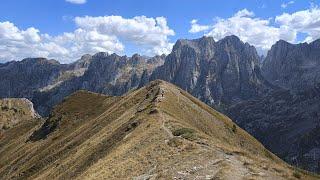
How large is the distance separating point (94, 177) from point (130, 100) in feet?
180

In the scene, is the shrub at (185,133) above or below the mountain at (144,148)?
above

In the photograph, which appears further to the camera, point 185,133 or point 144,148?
point 185,133

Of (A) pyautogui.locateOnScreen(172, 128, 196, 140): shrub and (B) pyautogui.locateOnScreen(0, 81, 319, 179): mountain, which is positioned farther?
(A) pyautogui.locateOnScreen(172, 128, 196, 140): shrub

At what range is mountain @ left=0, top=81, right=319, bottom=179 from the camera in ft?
141

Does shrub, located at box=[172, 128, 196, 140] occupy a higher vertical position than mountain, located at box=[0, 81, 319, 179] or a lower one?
higher

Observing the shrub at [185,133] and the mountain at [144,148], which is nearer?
the mountain at [144,148]

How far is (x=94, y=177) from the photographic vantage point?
168ft

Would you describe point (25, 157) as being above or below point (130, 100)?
below

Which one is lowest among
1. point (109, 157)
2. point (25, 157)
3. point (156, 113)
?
point (25, 157)

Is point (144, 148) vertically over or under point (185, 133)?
under

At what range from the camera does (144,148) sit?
5522 cm

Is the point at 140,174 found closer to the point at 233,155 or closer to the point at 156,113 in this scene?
the point at 233,155

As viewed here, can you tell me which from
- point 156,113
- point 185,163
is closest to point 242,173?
point 185,163

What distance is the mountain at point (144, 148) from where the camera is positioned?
43.1 metres
